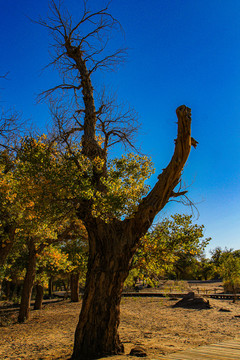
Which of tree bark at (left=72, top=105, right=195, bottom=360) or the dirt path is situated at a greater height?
tree bark at (left=72, top=105, right=195, bottom=360)

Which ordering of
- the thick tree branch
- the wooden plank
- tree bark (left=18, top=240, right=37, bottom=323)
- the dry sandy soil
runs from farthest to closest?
tree bark (left=18, top=240, right=37, bottom=323) < the dry sandy soil < the thick tree branch < the wooden plank

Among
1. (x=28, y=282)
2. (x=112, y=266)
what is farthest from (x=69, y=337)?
(x=112, y=266)

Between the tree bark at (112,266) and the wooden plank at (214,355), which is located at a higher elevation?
the tree bark at (112,266)

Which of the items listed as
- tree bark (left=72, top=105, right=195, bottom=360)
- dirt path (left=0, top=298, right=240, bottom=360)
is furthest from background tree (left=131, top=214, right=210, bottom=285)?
dirt path (left=0, top=298, right=240, bottom=360)

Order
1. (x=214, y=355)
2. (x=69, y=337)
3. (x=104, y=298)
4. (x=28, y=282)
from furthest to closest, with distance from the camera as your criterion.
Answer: (x=28, y=282)
(x=69, y=337)
(x=104, y=298)
(x=214, y=355)

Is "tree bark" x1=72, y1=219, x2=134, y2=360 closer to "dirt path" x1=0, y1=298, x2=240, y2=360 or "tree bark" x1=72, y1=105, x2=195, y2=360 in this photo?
"tree bark" x1=72, y1=105, x2=195, y2=360

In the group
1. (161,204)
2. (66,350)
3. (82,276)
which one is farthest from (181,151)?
(82,276)

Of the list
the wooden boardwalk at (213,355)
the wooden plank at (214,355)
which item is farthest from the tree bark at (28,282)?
the wooden plank at (214,355)

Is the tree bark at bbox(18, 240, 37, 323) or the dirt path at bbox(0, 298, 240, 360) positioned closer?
the dirt path at bbox(0, 298, 240, 360)

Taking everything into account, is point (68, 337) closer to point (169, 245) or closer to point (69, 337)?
point (69, 337)

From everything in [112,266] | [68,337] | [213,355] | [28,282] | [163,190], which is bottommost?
[68,337]

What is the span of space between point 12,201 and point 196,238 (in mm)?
8591

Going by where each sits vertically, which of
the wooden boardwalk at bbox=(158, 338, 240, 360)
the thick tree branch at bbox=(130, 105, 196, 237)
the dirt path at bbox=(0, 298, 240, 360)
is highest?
the thick tree branch at bbox=(130, 105, 196, 237)

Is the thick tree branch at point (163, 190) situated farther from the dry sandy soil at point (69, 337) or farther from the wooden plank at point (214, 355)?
the dry sandy soil at point (69, 337)
